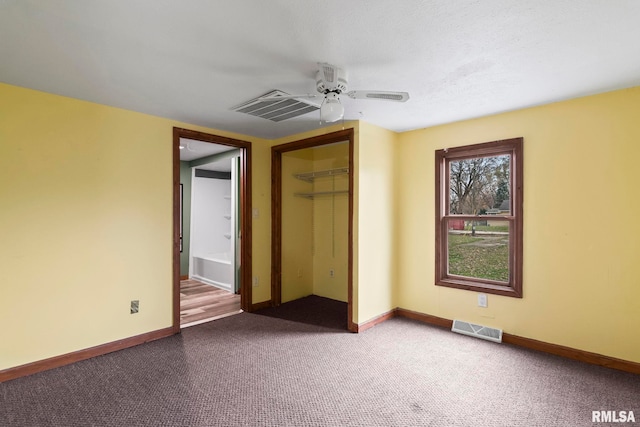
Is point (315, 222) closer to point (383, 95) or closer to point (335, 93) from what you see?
point (335, 93)

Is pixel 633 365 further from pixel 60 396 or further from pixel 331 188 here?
pixel 60 396

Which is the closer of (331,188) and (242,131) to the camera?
(242,131)

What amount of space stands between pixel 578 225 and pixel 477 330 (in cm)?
138

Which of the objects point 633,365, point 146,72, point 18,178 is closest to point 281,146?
point 146,72

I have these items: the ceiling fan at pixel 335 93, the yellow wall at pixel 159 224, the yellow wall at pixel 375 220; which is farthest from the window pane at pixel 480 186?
the ceiling fan at pixel 335 93

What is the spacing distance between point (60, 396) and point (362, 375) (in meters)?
2.19

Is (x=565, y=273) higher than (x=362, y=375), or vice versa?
(x=565, y=273)

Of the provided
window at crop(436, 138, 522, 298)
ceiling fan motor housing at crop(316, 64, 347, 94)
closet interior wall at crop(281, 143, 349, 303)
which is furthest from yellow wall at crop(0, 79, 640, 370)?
ceiling fan motor housing at crop(316, 64, 347, 94)

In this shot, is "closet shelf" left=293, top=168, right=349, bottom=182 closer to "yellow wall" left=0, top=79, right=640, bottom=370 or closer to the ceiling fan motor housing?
"yellow wall" left=0, top=79, right=640, bottom=370

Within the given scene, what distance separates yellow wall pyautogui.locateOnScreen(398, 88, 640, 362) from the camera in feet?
8.39

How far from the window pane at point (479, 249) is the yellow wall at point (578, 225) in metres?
0.26

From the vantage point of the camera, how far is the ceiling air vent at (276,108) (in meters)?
2.75

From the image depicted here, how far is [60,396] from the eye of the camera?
7.30 ft

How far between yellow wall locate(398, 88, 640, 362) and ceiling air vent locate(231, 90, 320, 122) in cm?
180
